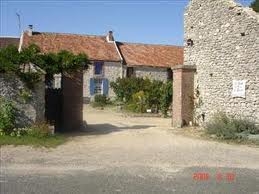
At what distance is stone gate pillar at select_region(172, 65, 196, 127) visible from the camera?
67.1ft

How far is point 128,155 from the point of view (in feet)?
41.3

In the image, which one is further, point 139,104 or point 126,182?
point 139,104

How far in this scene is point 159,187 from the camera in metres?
8.74

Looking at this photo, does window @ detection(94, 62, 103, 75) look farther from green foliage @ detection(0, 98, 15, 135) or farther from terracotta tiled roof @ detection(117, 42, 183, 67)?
green foliage @ detection(0, 98, 15, 135)

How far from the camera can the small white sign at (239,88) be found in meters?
17.7

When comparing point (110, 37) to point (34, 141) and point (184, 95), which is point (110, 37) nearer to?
point (184, 95)

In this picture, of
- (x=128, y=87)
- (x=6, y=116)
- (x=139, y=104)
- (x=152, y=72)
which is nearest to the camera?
(x=6, y=116)

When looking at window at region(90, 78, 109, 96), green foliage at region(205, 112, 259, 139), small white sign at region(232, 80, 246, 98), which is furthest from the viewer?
window at region(90, 78, 109, 96)

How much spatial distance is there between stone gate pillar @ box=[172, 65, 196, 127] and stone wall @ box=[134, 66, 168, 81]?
26.0 meters

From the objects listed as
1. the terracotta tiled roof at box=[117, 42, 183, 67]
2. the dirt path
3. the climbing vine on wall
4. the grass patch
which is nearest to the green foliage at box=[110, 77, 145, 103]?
the terracotta tiled roof at box=[117, 42, 183, 67]

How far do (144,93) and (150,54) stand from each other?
1788 cm

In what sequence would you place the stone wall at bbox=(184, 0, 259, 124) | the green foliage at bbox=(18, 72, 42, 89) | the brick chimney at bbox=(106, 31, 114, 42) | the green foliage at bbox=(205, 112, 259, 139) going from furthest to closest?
the brick chimney at bbox=(106, 31, 114, 42), the stone wall at bbox=(184, 0, 259, 124), the green foliage at bbox=(205, 112, 259, 139), the green foliage at bbox=(18, 72, 42, 89)

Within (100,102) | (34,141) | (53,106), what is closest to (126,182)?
(34,141)

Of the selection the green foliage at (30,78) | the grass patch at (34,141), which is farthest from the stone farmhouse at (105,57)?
the grass patch at (34,141)
